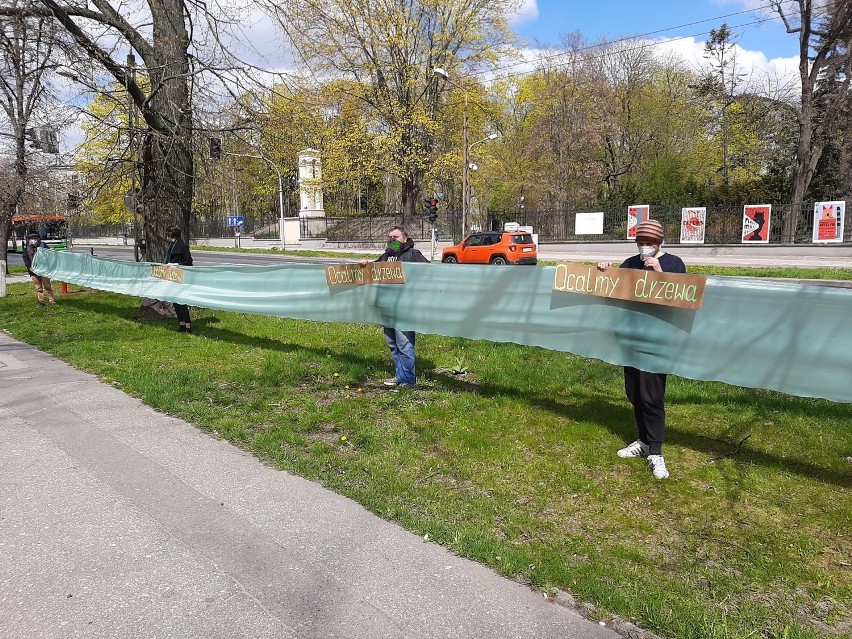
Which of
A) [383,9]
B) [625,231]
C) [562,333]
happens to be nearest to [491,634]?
[562,333]

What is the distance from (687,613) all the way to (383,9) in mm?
40687

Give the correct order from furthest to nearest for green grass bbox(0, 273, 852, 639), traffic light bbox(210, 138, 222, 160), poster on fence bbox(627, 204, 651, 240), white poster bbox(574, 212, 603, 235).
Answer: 1. white poster bbox(574, 212, 603, 235)
2. poster on fence bbox(627, 204, 651, 240)
3. traffic light bbox(210, 138, 222, 160)
4. green grass bbox(0, 273, 852, 639)

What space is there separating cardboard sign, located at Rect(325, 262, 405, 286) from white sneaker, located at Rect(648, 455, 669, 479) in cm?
333

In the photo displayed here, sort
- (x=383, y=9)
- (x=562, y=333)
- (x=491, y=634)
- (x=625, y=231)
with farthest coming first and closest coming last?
(x=383, y=9)
(x=625, y=231)
(x=562, y=333)
(x=491, y=634)

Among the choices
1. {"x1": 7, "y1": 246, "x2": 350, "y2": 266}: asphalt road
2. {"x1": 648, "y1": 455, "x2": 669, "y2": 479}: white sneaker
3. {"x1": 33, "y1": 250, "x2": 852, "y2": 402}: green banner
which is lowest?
{"x1": 648, "y1": 455, "x2": 669, "y2": 479}: white sneaker

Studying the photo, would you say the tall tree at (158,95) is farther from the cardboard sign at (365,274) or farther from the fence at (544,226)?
the fence at (544,226)

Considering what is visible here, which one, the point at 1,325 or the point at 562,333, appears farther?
the point at 1,325

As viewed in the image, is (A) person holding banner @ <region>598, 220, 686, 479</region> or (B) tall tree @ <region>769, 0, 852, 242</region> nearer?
(A) person holding banner @ <region>598, 220, 686, 479</region>

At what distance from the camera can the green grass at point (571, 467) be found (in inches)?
121

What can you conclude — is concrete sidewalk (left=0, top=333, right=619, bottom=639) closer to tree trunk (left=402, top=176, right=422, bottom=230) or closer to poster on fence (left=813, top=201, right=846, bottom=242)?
poster on fence (left=813, top=201, right=846, bottom=242)

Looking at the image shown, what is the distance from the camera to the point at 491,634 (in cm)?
274

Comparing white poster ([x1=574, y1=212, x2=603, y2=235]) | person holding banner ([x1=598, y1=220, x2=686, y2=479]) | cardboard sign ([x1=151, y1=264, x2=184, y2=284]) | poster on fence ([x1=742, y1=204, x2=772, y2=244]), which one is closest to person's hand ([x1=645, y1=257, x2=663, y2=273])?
person holding banner ([x1=598, y1=220, x2=686, y2=479])

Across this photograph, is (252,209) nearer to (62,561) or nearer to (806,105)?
(806,105)

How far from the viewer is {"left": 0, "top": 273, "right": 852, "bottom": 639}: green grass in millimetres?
3078
